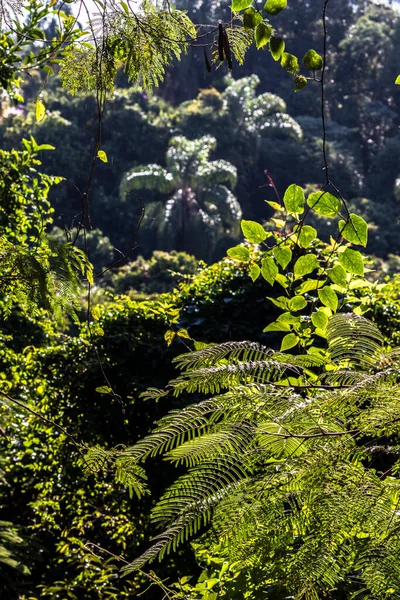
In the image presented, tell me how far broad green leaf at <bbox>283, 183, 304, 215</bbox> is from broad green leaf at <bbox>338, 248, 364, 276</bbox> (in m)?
0.19

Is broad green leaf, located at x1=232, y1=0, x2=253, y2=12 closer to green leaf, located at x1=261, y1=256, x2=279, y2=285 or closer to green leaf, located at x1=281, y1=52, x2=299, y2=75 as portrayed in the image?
green leaf, located at x1=281, y1=52, x2=299, y2=75

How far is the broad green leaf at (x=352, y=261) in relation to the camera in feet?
6.47

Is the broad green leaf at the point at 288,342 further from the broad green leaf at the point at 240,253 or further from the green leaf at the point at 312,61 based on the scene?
the green leaf at the point at 312,61

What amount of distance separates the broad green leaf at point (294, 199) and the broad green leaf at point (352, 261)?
0.64ft

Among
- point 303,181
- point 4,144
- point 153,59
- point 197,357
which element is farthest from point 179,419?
point 303,181

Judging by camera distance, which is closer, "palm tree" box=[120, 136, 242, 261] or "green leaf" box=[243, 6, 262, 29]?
"green leaf" box=[243, 6, 262, 29]

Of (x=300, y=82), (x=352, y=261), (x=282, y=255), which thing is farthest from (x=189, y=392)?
(x=300, y=82)

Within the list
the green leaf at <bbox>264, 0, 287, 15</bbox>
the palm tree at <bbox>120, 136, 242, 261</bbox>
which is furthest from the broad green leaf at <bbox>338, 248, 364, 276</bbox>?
the palm tree at <bbox>120, 136, 242, 261</bbox>

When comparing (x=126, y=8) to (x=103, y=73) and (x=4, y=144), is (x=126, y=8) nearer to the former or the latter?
(x=103, y=73)

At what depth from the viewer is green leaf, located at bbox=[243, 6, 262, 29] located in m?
1.96

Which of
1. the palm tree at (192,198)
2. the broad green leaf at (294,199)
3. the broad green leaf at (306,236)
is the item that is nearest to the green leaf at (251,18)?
the broad green leaf at (294,199)

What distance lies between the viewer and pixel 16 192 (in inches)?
226

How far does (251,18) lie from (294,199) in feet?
1.60

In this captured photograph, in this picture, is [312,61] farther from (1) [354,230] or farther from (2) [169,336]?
(2) [169,336]
